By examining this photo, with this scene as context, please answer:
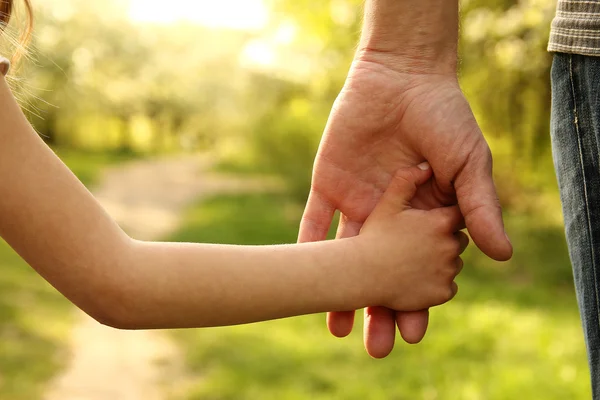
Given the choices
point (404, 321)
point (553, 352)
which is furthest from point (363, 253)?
point (553, 352)

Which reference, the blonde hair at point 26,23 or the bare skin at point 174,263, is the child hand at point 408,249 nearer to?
the bare skin at point 174,263

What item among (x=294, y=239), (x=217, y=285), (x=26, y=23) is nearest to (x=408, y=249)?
(x=217, y=285)

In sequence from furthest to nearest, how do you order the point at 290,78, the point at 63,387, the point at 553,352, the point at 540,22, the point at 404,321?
the point at 290,78 → the point at 540,22 → the point at 553,352 → the point at 63,387 → the point at 404,321

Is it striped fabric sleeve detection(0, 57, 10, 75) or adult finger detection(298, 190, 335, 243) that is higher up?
striped fabric sleeve detection(0, 57, 10, 75)

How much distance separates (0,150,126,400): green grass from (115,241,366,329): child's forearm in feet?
11.1

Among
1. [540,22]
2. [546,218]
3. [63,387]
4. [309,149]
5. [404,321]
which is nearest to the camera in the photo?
[404,321]

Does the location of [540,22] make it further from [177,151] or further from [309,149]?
[177,151]

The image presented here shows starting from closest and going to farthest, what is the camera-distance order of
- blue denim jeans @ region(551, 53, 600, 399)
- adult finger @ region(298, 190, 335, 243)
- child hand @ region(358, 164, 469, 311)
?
blue denim jeans @ region(551, 53, 600, 399)
child hand @ region(358, 164, 469, 311)
adult finger @ region(298, 190, 335, 243)

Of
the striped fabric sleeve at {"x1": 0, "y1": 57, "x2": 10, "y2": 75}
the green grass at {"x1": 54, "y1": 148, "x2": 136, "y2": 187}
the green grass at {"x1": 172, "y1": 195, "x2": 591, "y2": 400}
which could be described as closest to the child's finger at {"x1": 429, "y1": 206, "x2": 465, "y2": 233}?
the striped fabric sleeve at {"x1": 0, "y1": 57, "x2": 10, "y2": 75}

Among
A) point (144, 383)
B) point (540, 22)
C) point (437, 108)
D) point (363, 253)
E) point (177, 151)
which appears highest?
point (437, 108)

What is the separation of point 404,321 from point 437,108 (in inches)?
18.5

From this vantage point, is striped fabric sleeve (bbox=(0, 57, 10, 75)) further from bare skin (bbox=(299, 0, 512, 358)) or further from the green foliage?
the green foliage

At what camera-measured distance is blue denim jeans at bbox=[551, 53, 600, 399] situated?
1.27 metres

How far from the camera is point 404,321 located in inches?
63.1
